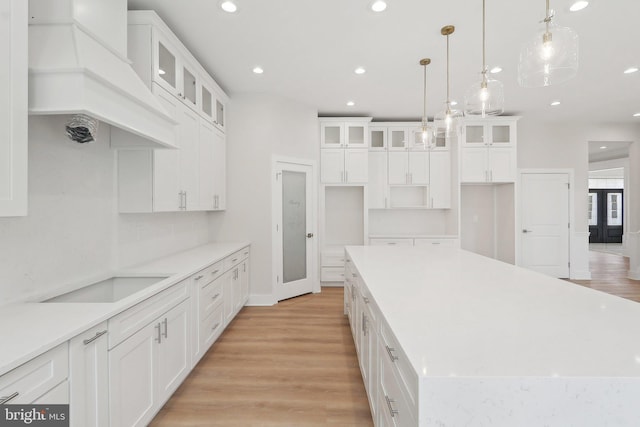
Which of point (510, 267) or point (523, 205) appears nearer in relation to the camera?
point (510, 267)

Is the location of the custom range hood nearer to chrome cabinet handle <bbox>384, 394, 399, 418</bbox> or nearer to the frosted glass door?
chrome cabinet handle <bbox>384, 394, 399, 418</bbox>

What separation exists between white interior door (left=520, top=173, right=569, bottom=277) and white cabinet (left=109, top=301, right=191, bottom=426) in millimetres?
5694

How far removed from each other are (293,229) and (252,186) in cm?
89

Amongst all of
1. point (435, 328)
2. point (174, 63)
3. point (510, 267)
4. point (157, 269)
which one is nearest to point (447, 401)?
point (435, 328)

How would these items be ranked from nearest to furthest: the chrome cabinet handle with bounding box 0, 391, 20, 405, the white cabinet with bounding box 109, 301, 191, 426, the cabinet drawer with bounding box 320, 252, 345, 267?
the chrome cabinet handle with bounding box 0, 391, 20, 405
the white cabinet with bounding box 109, 301, 191, 426
the cabinet drawer with bounding box 320, 252, 345, 267

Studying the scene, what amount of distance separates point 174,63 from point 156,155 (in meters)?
0.94

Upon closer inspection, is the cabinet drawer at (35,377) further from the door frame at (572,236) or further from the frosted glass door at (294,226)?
the door frame at (572,236)

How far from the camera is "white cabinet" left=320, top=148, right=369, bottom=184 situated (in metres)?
4.99

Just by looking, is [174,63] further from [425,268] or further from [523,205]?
[523,205]

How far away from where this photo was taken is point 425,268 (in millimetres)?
2176

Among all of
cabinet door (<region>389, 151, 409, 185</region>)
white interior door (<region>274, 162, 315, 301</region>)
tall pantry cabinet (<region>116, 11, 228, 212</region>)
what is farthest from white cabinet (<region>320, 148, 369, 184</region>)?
tall pantry cabinet (<region>116, 11, 228, 212</region>)

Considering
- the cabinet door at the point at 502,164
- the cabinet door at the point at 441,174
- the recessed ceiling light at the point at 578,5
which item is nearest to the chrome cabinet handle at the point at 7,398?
the recessed ceiling light at the point at 578,5

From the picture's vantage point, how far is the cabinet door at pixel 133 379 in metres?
1.45

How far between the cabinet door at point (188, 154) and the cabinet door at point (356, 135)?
2594 mm
